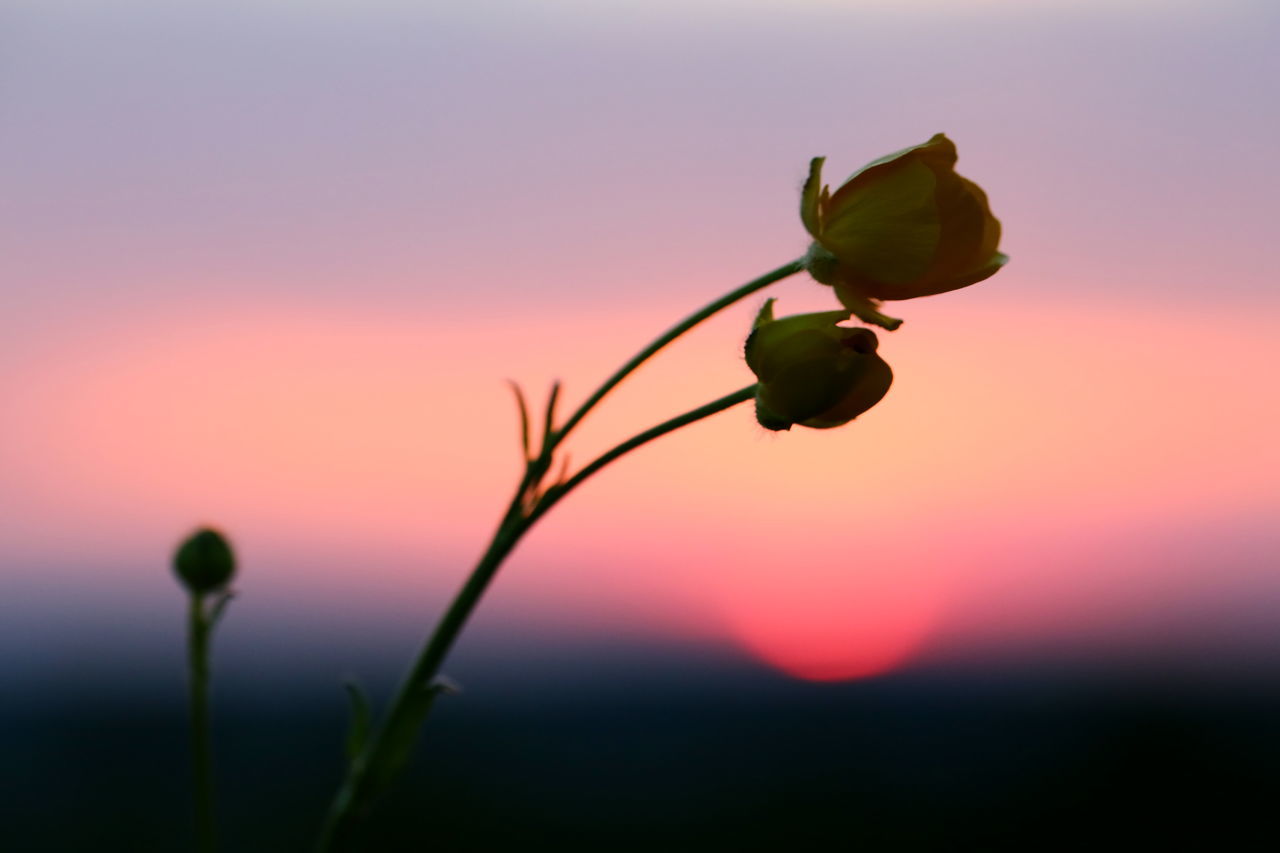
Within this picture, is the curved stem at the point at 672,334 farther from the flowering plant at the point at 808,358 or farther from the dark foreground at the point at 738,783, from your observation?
the dark foreground at the point at 738,783

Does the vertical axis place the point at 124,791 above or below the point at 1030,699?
below

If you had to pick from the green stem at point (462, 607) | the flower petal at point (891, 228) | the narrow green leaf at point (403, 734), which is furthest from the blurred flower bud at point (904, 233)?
the narrow green leaf at point (403, 734)

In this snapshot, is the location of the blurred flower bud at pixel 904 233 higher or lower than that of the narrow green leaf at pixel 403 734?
higher

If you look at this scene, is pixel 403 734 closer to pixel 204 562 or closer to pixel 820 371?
pixel 820 371

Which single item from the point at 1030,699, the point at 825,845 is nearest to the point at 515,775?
the point at 825,845

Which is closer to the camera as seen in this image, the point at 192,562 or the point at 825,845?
the point at 192,562

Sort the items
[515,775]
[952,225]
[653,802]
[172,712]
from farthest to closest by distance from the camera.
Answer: [172,712] < [515,775] < [653,802] < [952,225]

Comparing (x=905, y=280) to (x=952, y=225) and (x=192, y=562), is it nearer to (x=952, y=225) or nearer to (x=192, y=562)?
(x=952, y=225)
